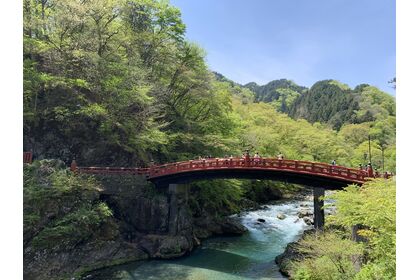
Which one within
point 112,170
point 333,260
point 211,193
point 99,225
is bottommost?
point 99,225

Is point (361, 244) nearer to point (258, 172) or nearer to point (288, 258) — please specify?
point (288, 258)

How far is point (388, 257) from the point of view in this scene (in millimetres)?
11070

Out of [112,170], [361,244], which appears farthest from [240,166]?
[361,244]

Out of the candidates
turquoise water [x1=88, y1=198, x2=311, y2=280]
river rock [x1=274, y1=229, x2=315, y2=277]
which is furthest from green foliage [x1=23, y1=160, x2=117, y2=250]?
river rock [x1=274, y1=229, x2=315, y2=277]

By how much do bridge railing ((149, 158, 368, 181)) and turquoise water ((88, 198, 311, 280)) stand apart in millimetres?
5945

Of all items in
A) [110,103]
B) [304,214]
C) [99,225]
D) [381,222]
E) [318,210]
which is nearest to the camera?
[381,222]

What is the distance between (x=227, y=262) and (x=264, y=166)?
21.6 feet

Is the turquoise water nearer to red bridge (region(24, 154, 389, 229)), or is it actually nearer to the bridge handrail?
red bridge (region(24, 154, 389, 229))

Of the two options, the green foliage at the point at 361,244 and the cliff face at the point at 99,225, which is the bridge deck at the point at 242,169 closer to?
the cliff face at the point at 99,225

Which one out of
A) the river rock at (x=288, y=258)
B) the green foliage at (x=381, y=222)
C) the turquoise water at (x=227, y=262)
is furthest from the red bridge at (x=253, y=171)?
the turquoise water at (x=227, y=262)

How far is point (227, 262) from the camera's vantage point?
71.1 ft

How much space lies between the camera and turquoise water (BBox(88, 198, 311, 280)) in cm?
1908
